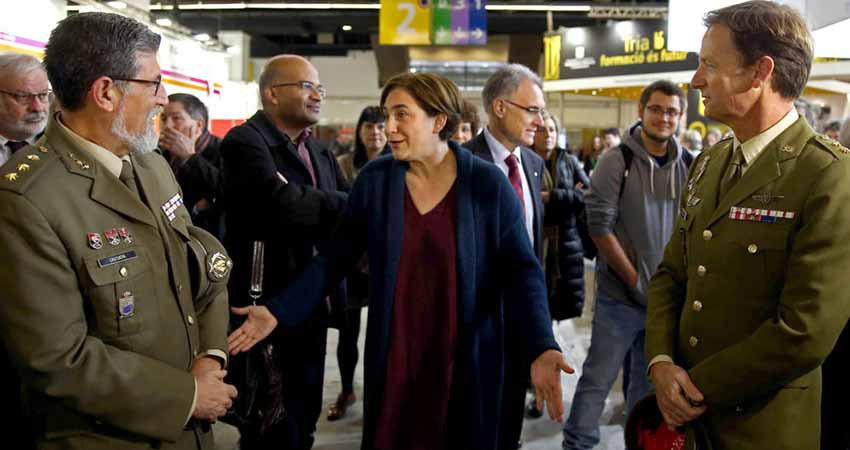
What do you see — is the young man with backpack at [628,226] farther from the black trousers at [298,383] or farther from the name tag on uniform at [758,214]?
the name tag on uniform at [758,214]

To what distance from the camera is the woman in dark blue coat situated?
2180 millimetres

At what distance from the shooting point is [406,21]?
31.4 ft

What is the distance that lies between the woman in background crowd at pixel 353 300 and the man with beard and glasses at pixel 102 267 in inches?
52.6

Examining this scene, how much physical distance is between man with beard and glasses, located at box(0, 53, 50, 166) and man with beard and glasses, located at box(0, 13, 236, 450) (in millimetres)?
1477

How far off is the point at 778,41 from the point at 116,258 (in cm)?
162

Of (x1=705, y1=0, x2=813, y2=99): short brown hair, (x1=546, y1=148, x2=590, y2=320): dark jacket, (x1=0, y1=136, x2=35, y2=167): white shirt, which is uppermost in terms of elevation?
(x1=705, y1=0, x2=813, y2=99): short brown hair

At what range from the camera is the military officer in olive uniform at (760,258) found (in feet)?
5.38

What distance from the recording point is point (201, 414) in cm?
173

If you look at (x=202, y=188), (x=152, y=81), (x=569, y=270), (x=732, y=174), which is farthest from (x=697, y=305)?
(x=202, y=188)

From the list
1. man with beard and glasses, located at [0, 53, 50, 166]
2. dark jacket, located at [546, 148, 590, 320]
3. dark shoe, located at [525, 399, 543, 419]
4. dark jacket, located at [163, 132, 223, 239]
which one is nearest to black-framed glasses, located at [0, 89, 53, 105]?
man with beard and glasses, located at [0, 53, 50, 166]

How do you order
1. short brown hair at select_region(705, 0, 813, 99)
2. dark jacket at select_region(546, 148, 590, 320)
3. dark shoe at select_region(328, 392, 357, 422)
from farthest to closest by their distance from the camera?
dark shoe at select_region(328, 392, 357, 422) → dark jacket at select_region(546, 148, 590, 320) → short brown hair at select_region(705, 0, 813, 99)

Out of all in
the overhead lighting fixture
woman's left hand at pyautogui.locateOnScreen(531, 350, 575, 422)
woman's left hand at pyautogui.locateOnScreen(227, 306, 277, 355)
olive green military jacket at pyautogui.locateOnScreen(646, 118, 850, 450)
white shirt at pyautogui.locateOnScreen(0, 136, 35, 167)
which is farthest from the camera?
the overhead lighting fixture

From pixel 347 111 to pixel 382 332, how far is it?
20.1 metres

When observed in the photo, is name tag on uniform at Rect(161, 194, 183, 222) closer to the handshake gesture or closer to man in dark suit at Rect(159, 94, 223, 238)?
the handshake gesture
